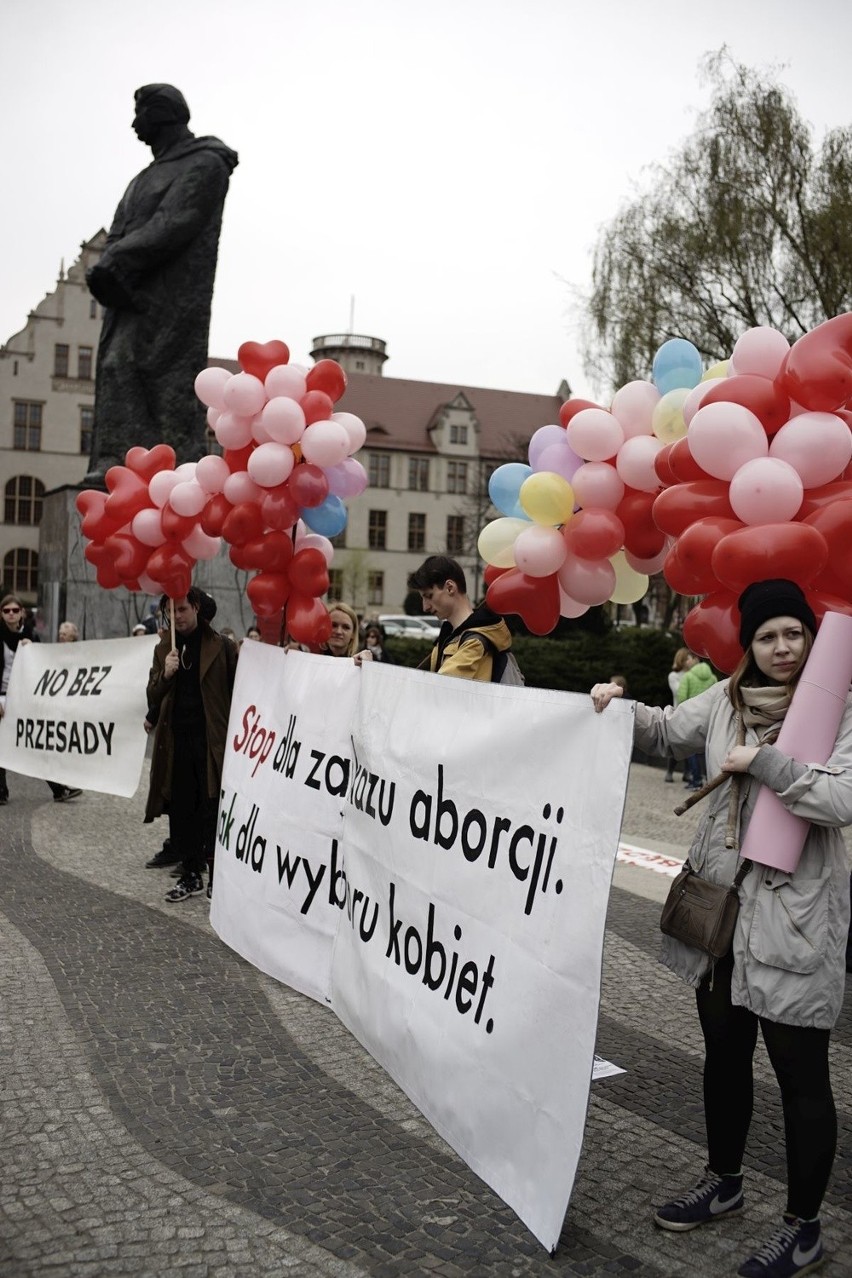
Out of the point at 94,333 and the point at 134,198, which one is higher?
the point at 94,333

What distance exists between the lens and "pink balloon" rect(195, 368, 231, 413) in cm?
609

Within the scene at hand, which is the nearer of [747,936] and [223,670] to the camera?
[747,936]

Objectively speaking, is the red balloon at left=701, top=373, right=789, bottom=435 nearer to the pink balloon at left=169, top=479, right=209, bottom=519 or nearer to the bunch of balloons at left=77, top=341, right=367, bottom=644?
the bunch of balloons at left=77, top=341, right=367, bottom=644

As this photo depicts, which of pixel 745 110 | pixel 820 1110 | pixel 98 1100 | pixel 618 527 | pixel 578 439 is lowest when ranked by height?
pixel 98 1100

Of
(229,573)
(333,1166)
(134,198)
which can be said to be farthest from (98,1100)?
(134,198)

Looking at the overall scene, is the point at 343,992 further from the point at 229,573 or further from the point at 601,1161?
the point at 229,573

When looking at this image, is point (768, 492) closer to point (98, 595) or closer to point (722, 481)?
point (722, 481)

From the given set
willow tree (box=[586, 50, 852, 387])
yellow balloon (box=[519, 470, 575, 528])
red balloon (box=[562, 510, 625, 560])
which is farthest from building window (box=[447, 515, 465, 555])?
red balloon (box=[562, 510, 625, 560])

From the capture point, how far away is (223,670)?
674 cm

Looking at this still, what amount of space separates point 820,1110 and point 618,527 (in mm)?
2542

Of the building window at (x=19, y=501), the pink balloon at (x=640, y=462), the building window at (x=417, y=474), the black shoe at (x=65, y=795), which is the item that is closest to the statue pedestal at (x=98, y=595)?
the black shoe at (x=65, y=795)

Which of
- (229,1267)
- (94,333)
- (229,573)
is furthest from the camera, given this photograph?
(94,333)

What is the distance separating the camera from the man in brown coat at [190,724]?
6.65 metres

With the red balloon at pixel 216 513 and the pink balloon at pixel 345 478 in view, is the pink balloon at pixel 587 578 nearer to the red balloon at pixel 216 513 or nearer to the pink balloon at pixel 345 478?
the pink balloon at pixel 345 478
